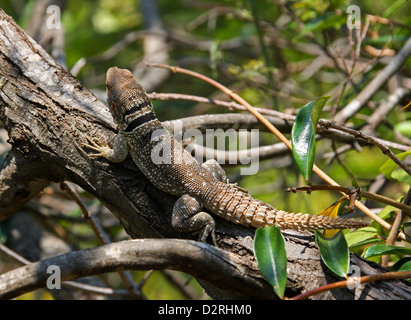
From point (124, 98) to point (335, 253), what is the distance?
1.93 metres

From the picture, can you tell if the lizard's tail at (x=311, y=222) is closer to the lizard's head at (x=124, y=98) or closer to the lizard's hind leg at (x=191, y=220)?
the lizard's hind leg at (x=191, y=220)

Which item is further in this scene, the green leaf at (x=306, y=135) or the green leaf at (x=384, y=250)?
the green leaf at (x=384, y=250)

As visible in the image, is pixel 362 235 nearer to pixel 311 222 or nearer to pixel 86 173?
pixel 311 222

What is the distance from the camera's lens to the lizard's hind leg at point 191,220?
2.67 meters

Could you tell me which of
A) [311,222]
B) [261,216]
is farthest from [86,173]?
[311,222]

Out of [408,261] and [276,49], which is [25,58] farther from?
[276,49]

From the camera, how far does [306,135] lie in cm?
233

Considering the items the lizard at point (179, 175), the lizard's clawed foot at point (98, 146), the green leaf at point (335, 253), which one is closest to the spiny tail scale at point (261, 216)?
the lizard at point (179, 175)

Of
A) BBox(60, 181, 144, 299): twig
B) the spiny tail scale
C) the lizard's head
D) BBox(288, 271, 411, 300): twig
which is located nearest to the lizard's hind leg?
the spiny tail scale

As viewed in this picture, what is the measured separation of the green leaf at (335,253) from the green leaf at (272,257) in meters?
0.21

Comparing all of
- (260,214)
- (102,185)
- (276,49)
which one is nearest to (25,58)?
(102,185)

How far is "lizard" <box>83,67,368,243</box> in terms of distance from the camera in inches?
105

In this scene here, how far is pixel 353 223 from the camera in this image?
253 cm

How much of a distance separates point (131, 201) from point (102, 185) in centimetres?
20
